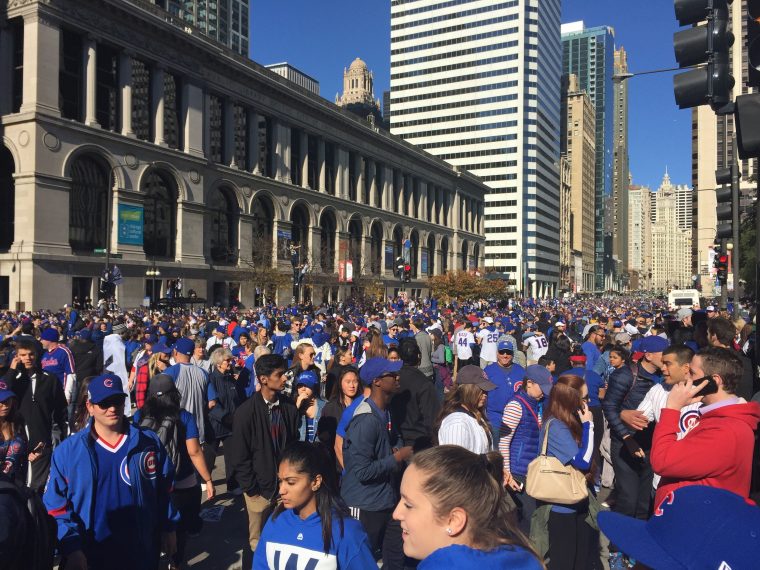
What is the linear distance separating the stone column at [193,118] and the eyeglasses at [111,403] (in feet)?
144

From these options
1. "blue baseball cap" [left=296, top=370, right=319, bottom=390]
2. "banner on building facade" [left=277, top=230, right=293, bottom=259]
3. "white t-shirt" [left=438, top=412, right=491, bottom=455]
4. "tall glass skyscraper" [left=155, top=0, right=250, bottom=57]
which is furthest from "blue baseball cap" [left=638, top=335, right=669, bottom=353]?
"tall glass skyscraper" [left=155, top=0, right=250, bottom=57]

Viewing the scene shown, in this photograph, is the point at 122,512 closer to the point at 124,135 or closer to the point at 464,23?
the point at 124,135

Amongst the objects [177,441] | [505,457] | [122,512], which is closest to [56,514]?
[122,512]

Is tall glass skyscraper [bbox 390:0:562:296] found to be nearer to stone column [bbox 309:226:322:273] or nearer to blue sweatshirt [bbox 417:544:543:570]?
stone column [bbox 309:226:322:273]

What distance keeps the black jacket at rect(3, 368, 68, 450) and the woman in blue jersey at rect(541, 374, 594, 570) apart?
5.24 m

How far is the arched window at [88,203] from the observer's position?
36.9 m

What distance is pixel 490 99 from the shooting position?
414 ft

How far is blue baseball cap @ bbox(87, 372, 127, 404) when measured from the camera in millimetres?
3918

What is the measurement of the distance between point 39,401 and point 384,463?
171 inches

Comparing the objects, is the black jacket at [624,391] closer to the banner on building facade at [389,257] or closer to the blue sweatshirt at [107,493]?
the blue sweatshirt at [107,493]

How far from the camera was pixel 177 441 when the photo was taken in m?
5.34

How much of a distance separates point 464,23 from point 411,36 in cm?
1179

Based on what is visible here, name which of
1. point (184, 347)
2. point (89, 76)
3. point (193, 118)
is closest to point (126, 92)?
point (89, 76)

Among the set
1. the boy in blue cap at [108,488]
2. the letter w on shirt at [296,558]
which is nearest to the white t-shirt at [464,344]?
the boy in blue cap at [108,488]
